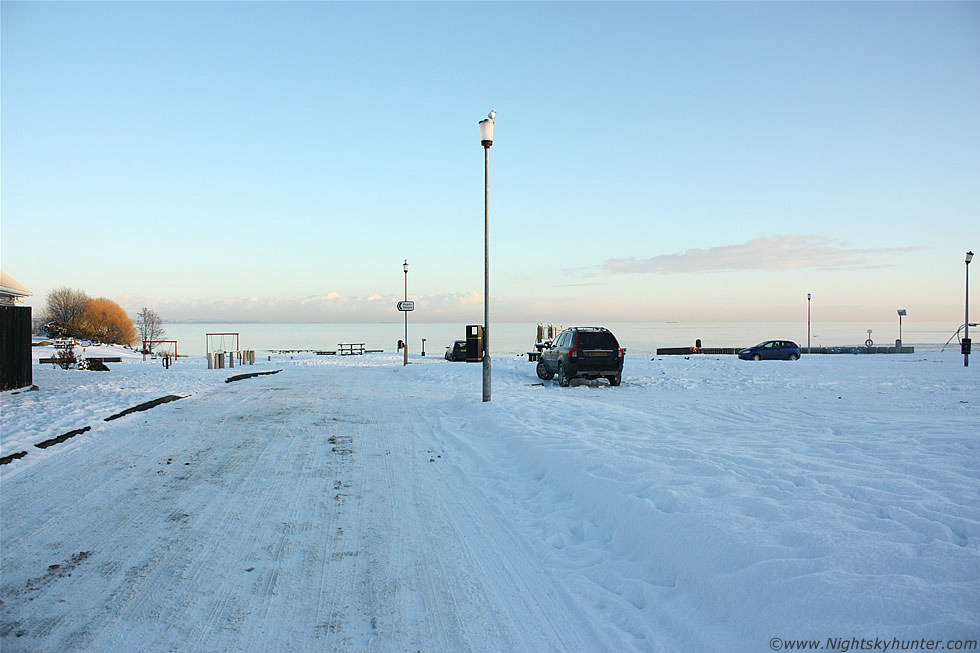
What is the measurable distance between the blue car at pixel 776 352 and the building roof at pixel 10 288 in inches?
1370

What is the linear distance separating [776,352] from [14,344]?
36.0m

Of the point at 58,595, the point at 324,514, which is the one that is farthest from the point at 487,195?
the point at 58,595

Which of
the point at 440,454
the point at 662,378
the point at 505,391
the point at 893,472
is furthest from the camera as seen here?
the point at 662,378

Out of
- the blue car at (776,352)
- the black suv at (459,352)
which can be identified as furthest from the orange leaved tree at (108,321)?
the blue car at (776,352)

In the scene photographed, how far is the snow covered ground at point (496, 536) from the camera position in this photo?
3594 millimetres

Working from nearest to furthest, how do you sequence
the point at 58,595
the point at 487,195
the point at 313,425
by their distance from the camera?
the point at 58,595 → the point at 313,425 → the point at 487,195

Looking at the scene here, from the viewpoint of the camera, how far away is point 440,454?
29.1 ft

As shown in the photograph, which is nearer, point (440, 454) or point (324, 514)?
point (324, 514)

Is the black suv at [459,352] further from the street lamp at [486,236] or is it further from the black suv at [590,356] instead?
the street lamp at [486,236]

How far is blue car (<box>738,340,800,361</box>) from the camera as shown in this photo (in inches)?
1374

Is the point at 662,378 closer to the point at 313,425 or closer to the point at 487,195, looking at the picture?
the point at 487,195

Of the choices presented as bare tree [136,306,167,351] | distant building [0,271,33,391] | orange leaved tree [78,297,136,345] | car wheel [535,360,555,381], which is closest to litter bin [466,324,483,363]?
car wheel [535,360,555,381]

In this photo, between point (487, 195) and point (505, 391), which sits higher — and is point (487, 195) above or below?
above

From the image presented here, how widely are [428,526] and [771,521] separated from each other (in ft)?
9.98
